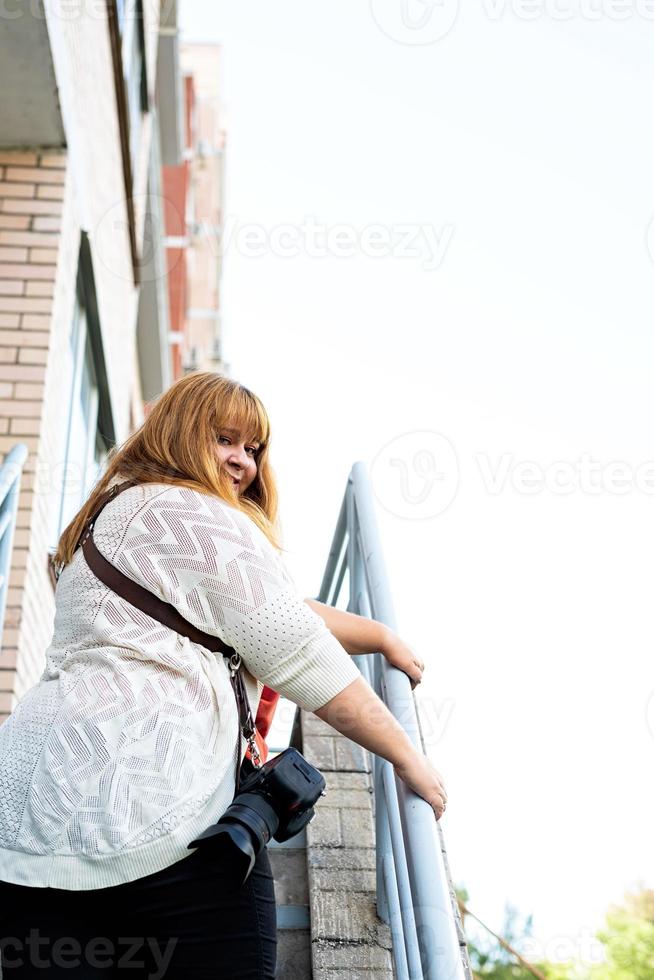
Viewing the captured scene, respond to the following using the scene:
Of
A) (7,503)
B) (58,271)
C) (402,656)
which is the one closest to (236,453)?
(402,656)

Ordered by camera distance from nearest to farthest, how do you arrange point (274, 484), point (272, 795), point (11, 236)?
point (272, 795)
point (274, 484)
point (11, 236)

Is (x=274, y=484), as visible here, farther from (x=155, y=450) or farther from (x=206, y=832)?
(x=206, y=832)

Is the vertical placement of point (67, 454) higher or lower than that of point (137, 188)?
lower

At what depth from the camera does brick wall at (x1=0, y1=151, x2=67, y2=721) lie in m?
3.89

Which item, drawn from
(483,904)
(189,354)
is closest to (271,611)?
(189,354)

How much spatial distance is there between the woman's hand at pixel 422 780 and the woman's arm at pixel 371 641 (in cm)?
35

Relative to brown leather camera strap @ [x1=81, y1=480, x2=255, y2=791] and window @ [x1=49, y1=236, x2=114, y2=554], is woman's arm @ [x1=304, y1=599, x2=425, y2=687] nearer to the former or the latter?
brown leather camera strap @ [x1=81, y1=480, x2=255, y2=791]

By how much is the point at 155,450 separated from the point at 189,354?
22554mm

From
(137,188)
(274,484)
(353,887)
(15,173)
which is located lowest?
(353,887)

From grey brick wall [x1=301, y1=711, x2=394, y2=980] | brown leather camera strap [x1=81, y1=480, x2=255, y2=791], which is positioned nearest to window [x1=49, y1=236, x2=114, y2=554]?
grey brick wall [x1=301, y1=711, x2=394, y2=980]

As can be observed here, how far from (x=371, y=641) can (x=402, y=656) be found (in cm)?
8

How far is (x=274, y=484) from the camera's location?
2.17m

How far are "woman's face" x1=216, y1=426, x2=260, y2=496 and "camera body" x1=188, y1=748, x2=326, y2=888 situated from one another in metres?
0.63

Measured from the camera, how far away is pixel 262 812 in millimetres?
1523
